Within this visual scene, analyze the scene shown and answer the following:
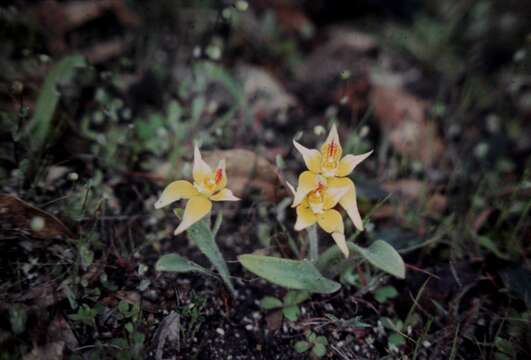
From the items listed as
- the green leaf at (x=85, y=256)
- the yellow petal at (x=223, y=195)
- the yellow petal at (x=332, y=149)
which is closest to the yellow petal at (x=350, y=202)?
the yellow petal at (x=332, y=149)

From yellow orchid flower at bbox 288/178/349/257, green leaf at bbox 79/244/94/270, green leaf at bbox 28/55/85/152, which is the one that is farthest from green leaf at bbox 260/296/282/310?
green leaf at bbox 28/55/85/152

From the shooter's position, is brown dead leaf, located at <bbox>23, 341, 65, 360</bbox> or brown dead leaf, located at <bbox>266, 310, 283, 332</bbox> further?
brown dead leaf, located at <bbox>266, 310, 283, 332</bbox>

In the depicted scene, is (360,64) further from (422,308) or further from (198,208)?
(198,208)

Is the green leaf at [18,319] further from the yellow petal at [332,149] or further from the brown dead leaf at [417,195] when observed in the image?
the brown dead leaf at [417,195]

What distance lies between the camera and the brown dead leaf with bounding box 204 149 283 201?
2080mm

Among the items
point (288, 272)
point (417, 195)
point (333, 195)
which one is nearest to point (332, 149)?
point (333, 195)

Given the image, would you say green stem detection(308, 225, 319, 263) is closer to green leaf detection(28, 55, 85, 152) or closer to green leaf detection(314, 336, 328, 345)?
green leaf detection(314, 336, 328, 345)

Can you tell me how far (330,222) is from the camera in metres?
1.50

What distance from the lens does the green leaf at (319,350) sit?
1658 millimetres

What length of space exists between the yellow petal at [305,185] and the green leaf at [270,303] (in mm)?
488

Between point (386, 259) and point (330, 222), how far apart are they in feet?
0.69

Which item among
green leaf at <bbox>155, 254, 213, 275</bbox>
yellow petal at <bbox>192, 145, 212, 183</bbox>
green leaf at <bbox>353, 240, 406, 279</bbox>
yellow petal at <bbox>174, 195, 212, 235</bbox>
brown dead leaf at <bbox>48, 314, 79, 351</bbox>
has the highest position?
yellow petal at <bbox>192, 145, 212, 183</bbox>

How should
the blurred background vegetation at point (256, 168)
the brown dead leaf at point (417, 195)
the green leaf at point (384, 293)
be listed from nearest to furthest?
the blurred background vegetation at point (256, 168)
the green leaf at point (384, 293)
the brown dead leaf at point (417, 195)

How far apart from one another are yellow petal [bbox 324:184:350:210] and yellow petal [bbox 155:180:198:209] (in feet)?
1.44
